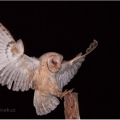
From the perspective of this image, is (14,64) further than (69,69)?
No

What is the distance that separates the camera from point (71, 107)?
6.12 ft

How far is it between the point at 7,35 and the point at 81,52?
56 cm

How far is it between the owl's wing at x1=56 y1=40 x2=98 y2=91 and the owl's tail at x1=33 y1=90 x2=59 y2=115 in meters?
0.16

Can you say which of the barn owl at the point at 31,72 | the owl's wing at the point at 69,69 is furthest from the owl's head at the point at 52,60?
the owl's wing at the point at 69,69

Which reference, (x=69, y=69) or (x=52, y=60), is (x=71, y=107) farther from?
(x=69, y=69)

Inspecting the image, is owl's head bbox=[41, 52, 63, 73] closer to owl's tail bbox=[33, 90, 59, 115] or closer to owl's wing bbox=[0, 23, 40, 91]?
owl's wing bbox=[0, 23, 40, 91]

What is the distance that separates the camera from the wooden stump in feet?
6.10

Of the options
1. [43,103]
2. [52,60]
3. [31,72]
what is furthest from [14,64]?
[43,103]

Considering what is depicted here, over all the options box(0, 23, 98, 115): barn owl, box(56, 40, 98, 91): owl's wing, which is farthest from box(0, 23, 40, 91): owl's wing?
box(56, 40, 98, 91): owl's wing

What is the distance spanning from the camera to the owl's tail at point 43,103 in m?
2.03

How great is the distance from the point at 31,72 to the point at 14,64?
0.13 m

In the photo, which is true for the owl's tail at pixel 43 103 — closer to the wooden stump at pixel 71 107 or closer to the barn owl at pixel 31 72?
the barn owl at pixel 31 72

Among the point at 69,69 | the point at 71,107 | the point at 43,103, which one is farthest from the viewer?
the point at 69,69

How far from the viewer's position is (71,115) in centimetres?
186
